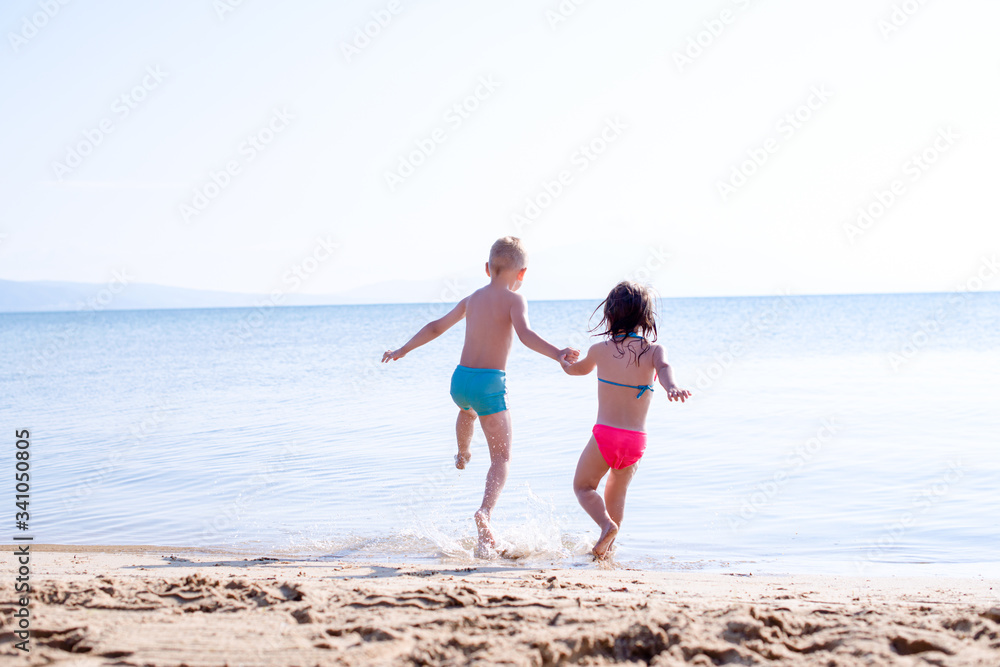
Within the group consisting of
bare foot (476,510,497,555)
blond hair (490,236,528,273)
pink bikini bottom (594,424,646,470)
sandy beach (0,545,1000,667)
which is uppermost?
blond hair (490,236,528,273)

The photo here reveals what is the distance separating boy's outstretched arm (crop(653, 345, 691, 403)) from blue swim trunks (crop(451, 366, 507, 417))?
0.92m

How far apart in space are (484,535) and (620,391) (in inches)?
44.6

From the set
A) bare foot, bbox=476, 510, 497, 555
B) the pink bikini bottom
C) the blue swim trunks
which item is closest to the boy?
the blue swim trunks

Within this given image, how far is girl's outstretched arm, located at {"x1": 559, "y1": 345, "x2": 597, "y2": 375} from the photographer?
14.3 feet

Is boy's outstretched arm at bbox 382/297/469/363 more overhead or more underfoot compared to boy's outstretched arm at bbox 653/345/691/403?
more overhead

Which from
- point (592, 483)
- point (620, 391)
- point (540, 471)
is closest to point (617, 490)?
point (592, 483)

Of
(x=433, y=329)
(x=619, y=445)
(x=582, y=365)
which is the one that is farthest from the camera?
(x=433, y=329)

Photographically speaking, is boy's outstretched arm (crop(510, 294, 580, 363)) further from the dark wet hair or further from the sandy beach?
the sandy beach

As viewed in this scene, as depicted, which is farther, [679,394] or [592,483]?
[592,483]

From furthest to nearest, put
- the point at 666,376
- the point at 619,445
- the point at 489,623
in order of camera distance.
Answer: the point at 619,445, the point at 666,376, the point at 489,623

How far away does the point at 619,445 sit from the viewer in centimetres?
430

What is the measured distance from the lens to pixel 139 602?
9.78 feet

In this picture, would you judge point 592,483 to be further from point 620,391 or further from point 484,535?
point 484,535

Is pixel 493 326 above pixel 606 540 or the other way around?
above
